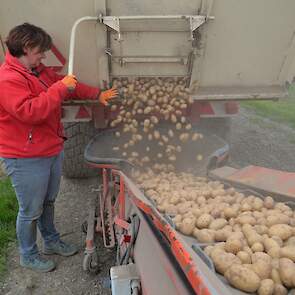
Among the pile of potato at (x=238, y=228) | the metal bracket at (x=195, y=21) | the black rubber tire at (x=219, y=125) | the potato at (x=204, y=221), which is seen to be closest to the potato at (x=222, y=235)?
the pile of potato at (x=238, y=228)

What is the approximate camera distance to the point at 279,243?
1615 mm

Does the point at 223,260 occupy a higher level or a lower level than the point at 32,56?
lower

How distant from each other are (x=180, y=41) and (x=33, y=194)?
1591 millimetres

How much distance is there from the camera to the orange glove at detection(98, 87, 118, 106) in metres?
2.86

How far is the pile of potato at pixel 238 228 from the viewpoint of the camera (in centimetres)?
137

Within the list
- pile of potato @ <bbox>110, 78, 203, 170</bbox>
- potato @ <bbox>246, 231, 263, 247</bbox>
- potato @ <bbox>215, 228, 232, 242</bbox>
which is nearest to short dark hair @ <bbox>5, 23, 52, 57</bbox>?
pile of potato @ <bbox>110, 78, 203, 170</bbox>

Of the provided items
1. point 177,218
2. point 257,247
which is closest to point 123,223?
point 177,218

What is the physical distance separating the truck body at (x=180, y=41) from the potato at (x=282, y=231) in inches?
59.8

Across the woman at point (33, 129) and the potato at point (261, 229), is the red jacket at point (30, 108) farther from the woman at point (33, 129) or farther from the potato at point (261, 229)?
the potato at point (261, 229)

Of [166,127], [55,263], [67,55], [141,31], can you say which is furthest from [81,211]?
[141,31]

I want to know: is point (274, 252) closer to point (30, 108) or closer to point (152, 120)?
point (30, 108)

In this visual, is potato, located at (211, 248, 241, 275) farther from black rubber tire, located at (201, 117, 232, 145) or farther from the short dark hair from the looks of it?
black rubber tire, located at (201, 117, 232, 145)

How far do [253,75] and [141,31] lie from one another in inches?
39.8

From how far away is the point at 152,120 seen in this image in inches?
122
